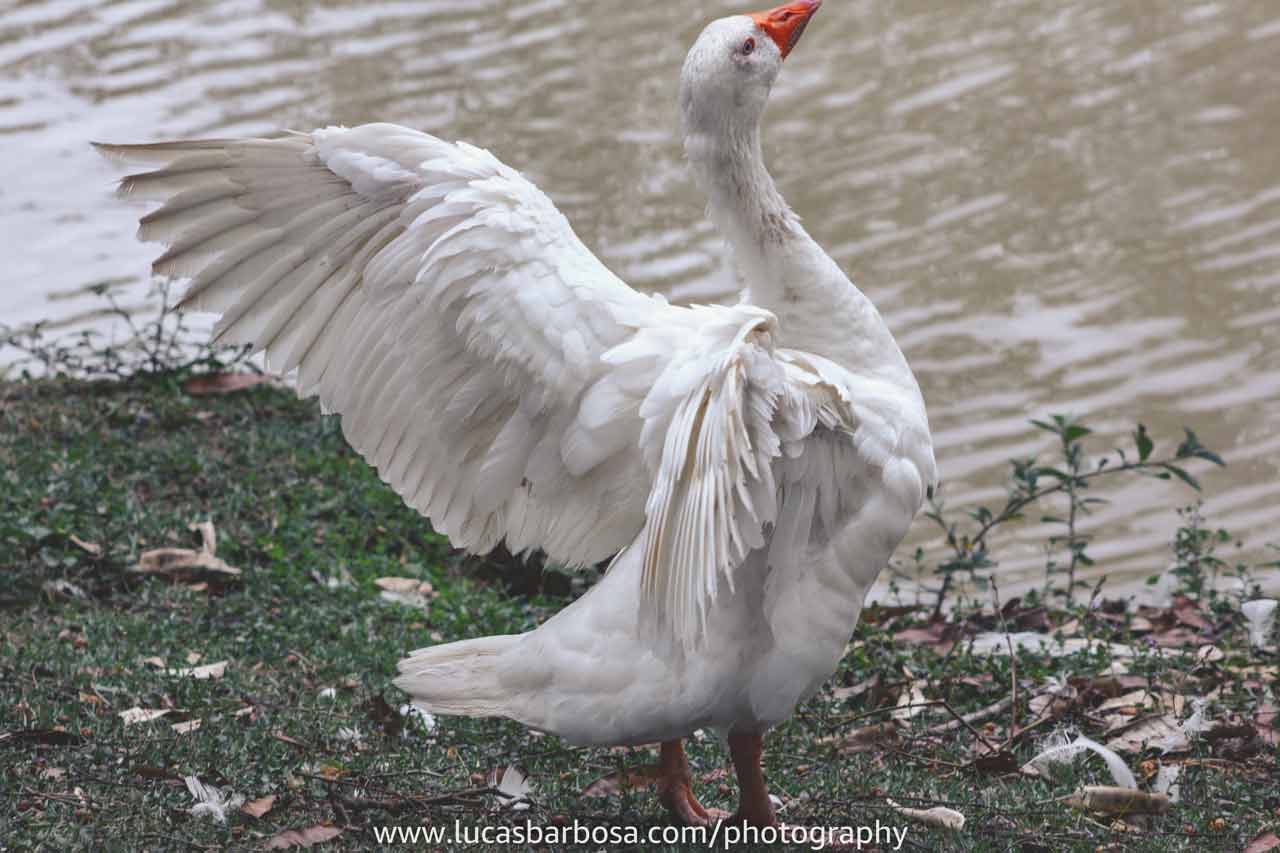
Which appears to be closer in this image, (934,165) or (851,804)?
(851,804)

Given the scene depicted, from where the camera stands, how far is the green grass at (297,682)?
3771 millimetres

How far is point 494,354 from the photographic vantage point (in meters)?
3.61

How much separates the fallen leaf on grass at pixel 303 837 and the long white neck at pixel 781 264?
4.98 feet

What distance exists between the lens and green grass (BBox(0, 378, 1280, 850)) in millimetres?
3771

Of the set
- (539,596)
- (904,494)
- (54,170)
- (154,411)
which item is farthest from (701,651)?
(54,170)

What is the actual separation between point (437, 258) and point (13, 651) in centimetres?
204

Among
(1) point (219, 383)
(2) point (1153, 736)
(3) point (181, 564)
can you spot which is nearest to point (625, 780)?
(2) point (1153, 736)

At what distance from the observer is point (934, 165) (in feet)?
30.2

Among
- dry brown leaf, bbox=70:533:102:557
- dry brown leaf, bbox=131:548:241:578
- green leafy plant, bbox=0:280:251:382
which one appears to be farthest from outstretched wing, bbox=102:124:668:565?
green leafy plant, bbox=0:280:251:382

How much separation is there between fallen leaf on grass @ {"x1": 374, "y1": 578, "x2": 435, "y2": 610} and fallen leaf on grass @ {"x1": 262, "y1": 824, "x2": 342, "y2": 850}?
187 cm

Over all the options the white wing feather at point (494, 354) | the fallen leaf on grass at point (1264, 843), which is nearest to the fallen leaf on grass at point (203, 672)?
the white wing feather at point (494, 354)

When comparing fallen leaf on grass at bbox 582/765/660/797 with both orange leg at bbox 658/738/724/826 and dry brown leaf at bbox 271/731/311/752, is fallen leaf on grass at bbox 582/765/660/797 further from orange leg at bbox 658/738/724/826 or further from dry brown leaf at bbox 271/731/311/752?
dry brown leaf at bbox 271/731/311/752

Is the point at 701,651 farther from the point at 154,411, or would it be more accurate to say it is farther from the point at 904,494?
the point at 154,411

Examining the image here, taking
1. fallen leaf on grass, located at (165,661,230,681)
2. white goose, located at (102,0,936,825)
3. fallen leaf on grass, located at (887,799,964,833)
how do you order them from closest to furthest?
white goose, located at (102,0,936,825) < fallen leaf on grass, located at (887,799,964,833) < fallen leaf on grass, located at (165,661,230,681)
